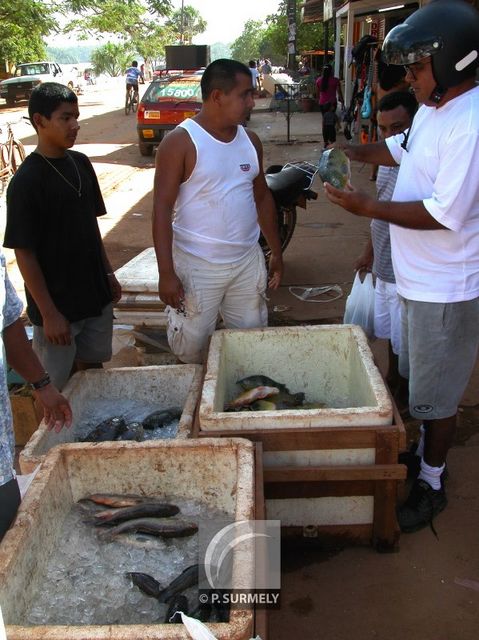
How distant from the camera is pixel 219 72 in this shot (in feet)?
9.95

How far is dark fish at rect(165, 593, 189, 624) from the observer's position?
181 cm

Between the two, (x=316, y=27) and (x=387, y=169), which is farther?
(x=316, y=27)

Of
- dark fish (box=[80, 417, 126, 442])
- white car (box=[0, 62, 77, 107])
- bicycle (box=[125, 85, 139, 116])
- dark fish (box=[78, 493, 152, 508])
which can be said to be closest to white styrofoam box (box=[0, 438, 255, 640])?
dark fish (box=[78, 493, 152, 508])

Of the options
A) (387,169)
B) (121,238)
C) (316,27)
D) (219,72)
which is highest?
(316,27)

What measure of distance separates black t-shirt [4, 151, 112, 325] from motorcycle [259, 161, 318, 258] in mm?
3047

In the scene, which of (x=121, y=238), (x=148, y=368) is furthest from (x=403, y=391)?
(x=121, y=238)

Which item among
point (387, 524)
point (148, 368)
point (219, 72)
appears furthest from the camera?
point (148, 368)

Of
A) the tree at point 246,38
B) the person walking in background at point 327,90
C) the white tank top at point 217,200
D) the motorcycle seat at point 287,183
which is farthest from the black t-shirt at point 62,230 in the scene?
the tree at point 246,38

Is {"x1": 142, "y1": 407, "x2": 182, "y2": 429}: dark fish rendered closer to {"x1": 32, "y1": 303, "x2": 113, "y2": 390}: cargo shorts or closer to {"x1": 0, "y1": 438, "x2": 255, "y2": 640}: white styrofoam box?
{"x1": 32, "y1": 303, "x2": 113, "y2": 390}: cargo shorts

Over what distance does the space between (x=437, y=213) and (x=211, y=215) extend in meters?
1.23

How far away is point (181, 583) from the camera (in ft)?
6.53

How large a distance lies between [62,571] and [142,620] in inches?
14.3

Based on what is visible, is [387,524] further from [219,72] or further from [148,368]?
[219,72]

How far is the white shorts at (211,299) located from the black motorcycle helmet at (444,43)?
4.39 feet
